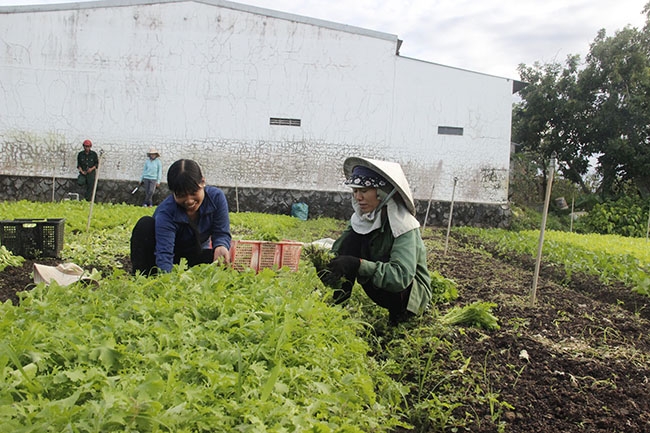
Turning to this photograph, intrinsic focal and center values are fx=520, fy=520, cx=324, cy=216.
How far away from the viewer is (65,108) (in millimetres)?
15938

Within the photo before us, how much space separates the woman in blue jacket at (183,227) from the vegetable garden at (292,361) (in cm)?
→ 75

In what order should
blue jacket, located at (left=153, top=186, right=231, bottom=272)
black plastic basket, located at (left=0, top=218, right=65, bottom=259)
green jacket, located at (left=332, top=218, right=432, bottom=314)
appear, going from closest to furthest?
green jacket, located at (left=332, top=218, right=432, bottom=314) → blue jacket, located at (left=153, top=186, right=231, bottom=272) → black plastic basket, located at (left=0, top=218, right=65, bottom=259)

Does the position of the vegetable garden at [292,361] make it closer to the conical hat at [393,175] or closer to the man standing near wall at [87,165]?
the conical hat at [393,175]

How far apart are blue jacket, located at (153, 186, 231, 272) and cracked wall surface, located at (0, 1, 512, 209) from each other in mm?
12343

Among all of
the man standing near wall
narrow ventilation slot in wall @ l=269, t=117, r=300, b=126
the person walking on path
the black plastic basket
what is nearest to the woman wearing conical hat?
the black plastic basket

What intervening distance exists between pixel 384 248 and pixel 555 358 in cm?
145

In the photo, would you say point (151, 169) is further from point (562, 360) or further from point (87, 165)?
point (562, 360)

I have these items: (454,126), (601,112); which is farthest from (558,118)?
(454,126)

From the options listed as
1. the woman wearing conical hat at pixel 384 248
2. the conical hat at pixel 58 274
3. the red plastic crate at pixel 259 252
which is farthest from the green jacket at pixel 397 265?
the conical hat at pixel 58 274

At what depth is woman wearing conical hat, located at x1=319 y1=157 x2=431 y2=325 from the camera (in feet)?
12.2

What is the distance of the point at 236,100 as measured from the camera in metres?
16.5

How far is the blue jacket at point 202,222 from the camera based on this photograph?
167 inches

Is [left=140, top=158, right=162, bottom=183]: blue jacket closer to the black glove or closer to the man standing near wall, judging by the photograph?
the man standing near wall

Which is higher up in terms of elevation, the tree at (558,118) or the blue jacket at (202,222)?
the tree at (558,118)
